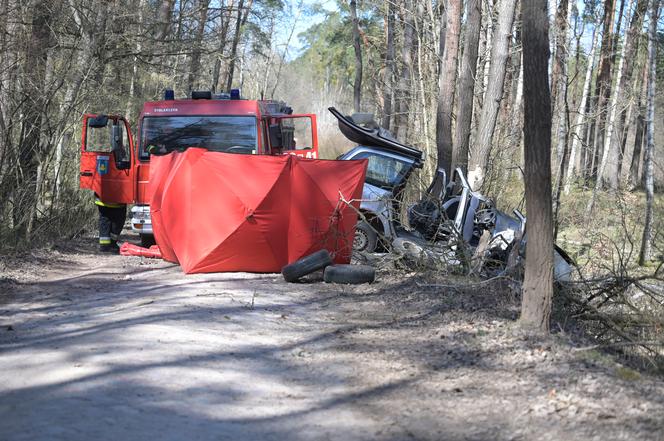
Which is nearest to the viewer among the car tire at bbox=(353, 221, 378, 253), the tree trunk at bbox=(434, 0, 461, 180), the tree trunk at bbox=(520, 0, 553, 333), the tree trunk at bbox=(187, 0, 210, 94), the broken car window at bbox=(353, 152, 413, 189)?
the tree trunk at bbox=(520, 0, 553, 333)

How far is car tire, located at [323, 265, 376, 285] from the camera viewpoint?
12.1 m

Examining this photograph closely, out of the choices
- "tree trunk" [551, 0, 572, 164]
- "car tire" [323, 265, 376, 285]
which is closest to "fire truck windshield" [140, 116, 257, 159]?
"car tire" [323, 265, 376, 285]

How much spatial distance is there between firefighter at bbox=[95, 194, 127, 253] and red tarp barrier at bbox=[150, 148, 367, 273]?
2.84 metres

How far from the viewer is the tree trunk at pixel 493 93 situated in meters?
14.7

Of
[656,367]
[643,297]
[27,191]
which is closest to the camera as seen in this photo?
[656,367]

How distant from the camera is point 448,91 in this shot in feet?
63.1

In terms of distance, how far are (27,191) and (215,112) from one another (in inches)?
144

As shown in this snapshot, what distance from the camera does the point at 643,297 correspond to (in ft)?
32.8

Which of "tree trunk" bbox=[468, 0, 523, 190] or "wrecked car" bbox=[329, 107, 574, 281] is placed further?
"tree trunk" bbox=[468, 0, 523, 190]

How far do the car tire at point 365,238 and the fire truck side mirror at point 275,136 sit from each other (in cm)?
214

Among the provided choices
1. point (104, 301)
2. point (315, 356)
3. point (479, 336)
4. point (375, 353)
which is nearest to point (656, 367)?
point (479, 336)

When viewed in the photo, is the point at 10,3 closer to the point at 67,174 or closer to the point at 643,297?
the point at 67,174

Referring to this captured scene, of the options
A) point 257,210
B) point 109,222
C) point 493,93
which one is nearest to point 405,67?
point 493,93

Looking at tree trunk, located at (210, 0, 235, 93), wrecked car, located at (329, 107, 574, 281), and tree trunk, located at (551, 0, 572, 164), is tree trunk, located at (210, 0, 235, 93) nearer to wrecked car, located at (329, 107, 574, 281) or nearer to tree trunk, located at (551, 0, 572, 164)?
wrecked car, located at (329, 107, 574, 281)
